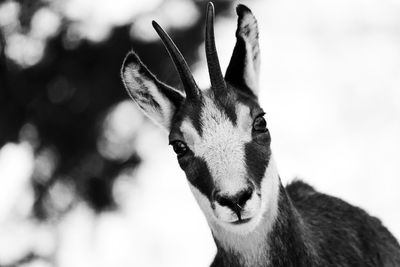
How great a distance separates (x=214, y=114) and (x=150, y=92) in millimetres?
623

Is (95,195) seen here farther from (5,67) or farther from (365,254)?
(365,254)

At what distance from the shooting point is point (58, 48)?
985 centimetres

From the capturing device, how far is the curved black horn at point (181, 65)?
12.2ft

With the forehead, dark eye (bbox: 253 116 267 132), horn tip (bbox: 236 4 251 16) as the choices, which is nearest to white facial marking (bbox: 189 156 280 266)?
dark eye (bbox: 253 116 267 132)

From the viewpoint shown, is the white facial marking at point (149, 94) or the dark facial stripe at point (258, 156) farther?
the white facial marking at point (149, 94)

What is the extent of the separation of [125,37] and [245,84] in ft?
19.3

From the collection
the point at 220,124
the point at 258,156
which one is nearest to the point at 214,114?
the point at 220,124

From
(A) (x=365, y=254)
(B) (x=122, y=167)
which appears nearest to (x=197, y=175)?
(A) (x=365, y=254)

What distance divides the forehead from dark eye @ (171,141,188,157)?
0.12ft

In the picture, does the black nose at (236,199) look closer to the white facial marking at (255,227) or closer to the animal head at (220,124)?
the animal head at (220,124)

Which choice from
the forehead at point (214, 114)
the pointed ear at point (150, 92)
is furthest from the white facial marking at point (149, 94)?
the forehead at point (214, 114)

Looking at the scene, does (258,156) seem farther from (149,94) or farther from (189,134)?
(149,94)

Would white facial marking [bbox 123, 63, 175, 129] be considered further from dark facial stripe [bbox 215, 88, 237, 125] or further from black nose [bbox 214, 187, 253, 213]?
black nose [bbox 214, 187, 253, 213]

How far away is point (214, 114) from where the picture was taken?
3.65 metres
